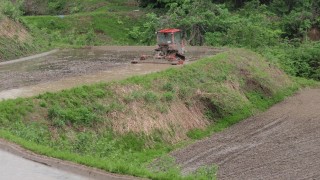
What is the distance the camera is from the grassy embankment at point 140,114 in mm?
15930

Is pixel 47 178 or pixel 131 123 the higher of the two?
pixel 47 178

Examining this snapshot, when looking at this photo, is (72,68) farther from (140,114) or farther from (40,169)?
(40,169)

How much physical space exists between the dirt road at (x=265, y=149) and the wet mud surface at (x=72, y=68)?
5995mm

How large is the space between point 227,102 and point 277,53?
1598cm

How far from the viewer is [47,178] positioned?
1227cm

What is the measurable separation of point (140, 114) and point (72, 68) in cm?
898

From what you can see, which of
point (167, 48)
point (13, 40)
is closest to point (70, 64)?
point (167, 48)

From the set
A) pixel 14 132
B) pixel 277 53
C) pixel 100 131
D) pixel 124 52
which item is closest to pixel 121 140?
pixel 100 131

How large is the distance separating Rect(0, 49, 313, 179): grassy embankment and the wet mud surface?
6.64 ft

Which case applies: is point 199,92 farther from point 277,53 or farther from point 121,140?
point 277,53

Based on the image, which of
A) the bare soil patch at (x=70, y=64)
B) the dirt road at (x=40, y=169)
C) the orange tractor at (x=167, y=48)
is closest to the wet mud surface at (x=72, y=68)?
the bare soil patch at (x=70, y=64)

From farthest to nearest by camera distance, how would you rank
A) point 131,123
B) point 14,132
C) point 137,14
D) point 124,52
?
point 137,14
point 124,52
point 131,123
point 14,132

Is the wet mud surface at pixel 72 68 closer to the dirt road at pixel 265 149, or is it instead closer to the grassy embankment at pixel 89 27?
the grassy embankment at pixel 89 27

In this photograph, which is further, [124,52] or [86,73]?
[124,52]
